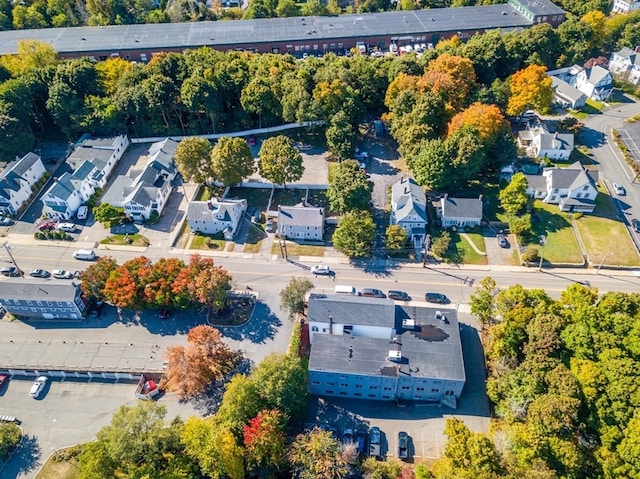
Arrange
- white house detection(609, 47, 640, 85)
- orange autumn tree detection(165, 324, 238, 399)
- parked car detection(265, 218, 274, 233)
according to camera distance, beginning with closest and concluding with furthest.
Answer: orange autumn tree detection(165, 324, 238, 399) < parked car detection(265, 218, 274, 233) < white house detection(609, 47, 640, 85)

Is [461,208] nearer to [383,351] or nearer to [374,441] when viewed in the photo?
[383,351]

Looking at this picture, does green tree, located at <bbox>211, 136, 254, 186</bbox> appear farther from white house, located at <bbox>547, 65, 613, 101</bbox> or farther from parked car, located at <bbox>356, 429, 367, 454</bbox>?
white house, located at <bbox>547, 65, 613, 101</bbox>

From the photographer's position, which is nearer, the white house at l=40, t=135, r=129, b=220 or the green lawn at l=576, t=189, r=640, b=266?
the green lawn at l=576, t=189, r=640, b=266

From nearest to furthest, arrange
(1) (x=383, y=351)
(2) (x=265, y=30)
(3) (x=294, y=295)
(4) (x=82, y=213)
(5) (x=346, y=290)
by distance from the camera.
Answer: (1) (x=383, y=351)
(3) (x=294, y=295)
(5) (x=346, y=290)
(4) (x=82, y=213)
(2) (x=265, y=30)

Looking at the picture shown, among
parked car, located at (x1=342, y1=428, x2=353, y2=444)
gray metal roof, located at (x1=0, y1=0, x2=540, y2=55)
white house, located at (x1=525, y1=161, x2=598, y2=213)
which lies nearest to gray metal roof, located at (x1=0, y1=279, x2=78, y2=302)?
parked car, located at (x1=342, y1=428, x2=353, y2=444)

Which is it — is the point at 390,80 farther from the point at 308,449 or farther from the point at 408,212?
the point at 308,449

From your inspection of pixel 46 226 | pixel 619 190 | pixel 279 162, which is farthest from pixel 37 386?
pixel 619 190

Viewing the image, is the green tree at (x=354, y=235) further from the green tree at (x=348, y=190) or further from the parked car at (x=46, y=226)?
the parked car at (x=46, y=226)
